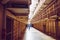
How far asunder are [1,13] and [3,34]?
1.76 feet

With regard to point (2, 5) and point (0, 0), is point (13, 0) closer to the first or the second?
point (0, 0)

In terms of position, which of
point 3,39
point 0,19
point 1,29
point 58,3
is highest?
point 58,3

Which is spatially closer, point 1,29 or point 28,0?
point 28,0

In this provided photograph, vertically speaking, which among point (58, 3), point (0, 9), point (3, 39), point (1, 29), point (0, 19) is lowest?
point (3, 39)

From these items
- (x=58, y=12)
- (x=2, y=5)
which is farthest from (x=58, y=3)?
(x=2, y=5)

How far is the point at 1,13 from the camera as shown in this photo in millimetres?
3326

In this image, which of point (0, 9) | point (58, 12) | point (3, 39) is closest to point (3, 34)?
point (3, 39)

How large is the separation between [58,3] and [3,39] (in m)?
3.70

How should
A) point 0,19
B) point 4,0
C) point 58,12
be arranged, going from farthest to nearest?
point 58,12, point 0,19, point 4,0

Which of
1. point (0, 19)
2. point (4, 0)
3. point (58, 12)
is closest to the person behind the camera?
point (4, 0)

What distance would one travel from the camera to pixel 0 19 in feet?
10.7

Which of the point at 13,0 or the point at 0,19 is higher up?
the point at 13,0

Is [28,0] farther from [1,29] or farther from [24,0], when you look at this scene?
[1,29]

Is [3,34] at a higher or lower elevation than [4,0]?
lower
